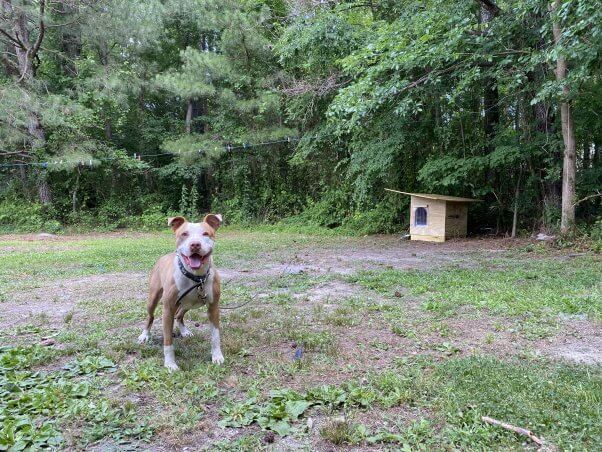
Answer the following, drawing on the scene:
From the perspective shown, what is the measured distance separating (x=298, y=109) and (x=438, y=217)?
666 cm

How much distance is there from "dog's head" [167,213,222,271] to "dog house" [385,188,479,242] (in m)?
9.24

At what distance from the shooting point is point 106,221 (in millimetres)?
19125

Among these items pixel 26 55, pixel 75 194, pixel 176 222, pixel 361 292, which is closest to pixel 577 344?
pixel 361 292

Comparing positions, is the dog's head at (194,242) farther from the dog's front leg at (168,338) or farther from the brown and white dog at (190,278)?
the dog's front leg at (168,338)

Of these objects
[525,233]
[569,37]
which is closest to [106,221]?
[525,233]

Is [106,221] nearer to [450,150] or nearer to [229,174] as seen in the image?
[229,174]

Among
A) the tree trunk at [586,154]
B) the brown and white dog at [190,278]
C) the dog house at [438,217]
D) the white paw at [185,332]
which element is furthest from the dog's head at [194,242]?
the tree trunk at [586,154]

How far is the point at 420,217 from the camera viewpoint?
466 inches

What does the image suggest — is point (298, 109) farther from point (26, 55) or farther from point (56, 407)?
point (56, 407)

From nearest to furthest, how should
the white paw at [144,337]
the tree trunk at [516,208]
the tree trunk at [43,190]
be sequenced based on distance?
the white paw at [144,337], the tree trunk at [516,208], the tree trunk at [43,190]

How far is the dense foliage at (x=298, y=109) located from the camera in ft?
30.8

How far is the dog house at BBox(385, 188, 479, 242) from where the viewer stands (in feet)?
36.9

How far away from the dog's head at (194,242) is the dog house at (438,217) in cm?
924

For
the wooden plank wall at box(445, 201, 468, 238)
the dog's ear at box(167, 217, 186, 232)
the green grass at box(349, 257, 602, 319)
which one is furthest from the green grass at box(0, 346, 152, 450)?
the wooden plank wall at box(445, 201, 468, 238)
